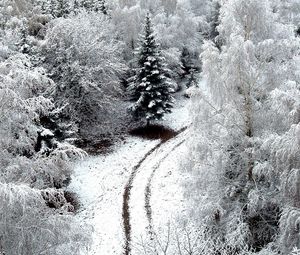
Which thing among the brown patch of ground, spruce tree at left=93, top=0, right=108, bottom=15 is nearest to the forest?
the brown patch of ground

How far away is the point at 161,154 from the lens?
3100 cm

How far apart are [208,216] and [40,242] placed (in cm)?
717

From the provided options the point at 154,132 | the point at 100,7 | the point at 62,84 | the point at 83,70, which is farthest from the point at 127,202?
the point at 100,7

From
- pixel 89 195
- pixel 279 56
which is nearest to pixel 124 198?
pixel 89 195

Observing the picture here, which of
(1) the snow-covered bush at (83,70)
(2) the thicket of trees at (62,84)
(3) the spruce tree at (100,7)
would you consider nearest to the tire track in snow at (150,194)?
(2) the thicket of trees at (62,84)

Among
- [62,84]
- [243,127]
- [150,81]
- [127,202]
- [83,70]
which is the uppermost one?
[243,127]

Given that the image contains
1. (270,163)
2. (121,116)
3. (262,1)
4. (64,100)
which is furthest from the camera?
(121,116)

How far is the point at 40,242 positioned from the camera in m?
12.7

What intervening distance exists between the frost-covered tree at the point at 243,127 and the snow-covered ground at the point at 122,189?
2358 mm

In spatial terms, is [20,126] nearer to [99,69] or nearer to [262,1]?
[262,1]

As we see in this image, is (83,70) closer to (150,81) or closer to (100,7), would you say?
(150,81)

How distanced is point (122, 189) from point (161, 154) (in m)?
5.49

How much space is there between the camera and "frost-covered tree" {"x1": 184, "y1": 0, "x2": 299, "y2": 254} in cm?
1627

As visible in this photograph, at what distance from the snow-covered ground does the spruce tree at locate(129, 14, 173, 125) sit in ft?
8.48
